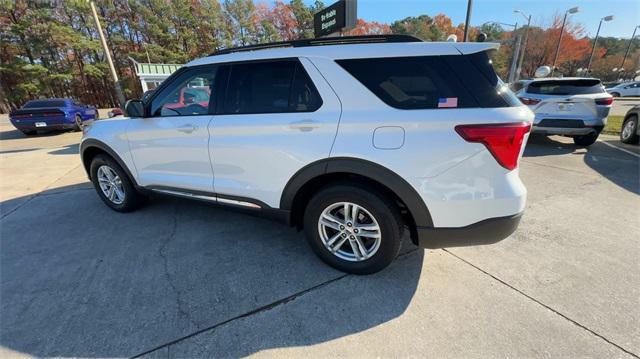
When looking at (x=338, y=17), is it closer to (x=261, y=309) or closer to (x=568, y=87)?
(x=568, y=87)

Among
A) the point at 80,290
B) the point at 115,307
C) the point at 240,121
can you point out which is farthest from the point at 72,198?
the point at 240,121

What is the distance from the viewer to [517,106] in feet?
6.26

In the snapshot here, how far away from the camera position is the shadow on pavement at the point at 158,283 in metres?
1.94

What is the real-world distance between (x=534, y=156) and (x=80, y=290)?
760 cm

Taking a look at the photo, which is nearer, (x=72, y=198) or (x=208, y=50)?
(x=72, y=198)

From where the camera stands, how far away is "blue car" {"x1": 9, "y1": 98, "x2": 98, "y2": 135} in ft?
35.3

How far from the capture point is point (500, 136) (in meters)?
1.81

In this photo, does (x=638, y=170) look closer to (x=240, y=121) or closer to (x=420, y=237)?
(x=420, y=237)

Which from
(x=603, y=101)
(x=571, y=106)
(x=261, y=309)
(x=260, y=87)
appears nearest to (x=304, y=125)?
(x=260, y=87)

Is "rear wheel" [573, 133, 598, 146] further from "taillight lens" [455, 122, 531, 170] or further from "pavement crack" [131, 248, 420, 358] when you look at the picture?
"pavement crack" [131, 248, 420, 358]

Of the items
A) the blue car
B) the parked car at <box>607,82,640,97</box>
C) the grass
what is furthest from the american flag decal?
the parked car at <box>607,82,640,97</box>

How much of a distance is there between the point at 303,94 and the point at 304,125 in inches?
10.6

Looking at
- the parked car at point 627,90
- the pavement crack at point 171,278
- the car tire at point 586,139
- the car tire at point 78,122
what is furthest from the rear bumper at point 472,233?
the parked car at point 627,90

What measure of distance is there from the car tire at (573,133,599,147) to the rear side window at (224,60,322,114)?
734 cm
